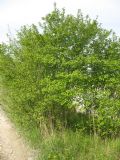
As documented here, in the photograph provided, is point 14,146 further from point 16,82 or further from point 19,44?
point 19,44

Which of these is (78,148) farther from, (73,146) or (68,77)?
(68,77)

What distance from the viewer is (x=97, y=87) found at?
1778 cm

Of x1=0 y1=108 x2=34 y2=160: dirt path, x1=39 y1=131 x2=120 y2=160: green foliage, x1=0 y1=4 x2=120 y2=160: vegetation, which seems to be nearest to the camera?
x1=39 y1=131 x2=120 y2=160: green foliage

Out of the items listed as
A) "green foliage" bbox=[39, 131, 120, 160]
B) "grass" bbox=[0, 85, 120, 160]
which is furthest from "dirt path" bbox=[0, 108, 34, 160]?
"green foliage" bbox=[39, 131, 120, 160]

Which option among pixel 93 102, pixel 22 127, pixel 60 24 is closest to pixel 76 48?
pixel 60 24

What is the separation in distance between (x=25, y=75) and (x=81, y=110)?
10.4 ft

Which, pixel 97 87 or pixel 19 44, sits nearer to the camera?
pixel 97 87

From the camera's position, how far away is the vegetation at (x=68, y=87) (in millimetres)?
16516

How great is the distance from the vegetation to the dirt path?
1.83 feet

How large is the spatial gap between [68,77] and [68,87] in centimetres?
43

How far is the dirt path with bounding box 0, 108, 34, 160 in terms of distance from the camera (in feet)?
58.2

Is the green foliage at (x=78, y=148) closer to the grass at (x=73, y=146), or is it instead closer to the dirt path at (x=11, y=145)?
the grass at (x=73, y=146)

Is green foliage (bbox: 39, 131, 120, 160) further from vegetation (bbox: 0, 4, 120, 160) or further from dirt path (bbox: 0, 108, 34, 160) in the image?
dirt path (bbox: 0, 108, 34, 160)

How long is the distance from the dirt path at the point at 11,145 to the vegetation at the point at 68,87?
0.56 m
